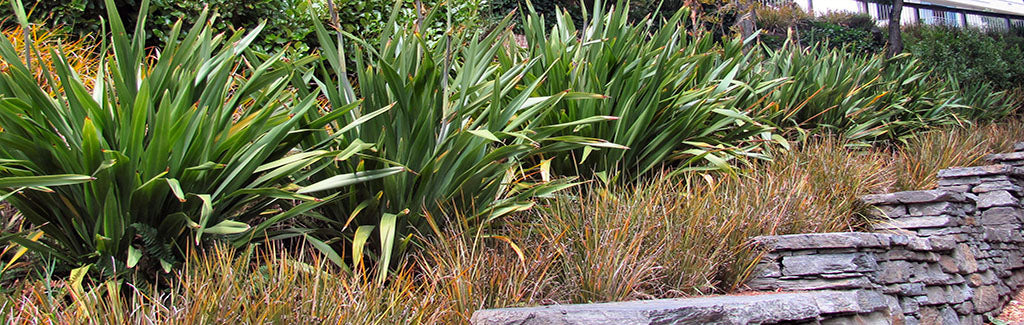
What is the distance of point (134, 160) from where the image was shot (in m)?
2.59

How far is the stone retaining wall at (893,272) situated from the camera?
8.38ft

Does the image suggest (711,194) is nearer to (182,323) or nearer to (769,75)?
(182,323)

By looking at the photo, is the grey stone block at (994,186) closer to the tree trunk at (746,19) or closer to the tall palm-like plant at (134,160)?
the tree trunk at (746,19)

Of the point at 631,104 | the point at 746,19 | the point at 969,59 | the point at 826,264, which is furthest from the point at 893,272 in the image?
the point at 969,59

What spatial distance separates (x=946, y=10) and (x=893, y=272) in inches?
1215

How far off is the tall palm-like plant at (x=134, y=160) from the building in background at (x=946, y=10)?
23347mm

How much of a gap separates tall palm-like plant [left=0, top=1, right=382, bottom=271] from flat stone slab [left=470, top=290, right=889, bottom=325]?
93 cm

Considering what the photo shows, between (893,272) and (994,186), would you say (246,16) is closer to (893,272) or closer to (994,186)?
(893,272)

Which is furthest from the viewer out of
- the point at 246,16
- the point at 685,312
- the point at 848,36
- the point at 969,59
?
the point at 848,36

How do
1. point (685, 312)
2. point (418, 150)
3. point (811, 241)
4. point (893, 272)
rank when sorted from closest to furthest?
point (685, 312), point (418, 150), point (811, 241), point (893, 272)

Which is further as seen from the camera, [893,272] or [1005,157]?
[1005,157]

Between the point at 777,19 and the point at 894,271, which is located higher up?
the point at 894,271

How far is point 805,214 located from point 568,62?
153 centimetres

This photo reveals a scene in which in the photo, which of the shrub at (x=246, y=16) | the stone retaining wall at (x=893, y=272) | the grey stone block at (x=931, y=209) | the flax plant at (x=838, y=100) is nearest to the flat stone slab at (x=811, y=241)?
the stone retaining wall at (x=893, y=272)
